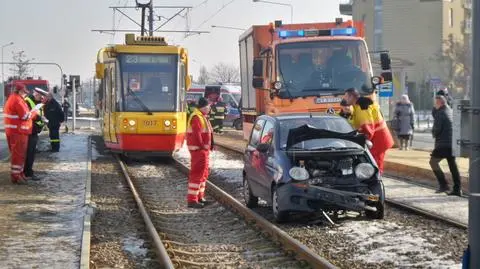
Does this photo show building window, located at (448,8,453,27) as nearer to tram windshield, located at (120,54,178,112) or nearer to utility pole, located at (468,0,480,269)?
tram windshield, located at (120,54,178,112)

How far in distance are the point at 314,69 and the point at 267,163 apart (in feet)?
17.5

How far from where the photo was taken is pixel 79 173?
18.3 meters

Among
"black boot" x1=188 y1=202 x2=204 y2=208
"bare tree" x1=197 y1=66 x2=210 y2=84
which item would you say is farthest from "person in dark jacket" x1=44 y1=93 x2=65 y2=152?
"bare tree" x1=197 y1=66 x2=210 y2=84

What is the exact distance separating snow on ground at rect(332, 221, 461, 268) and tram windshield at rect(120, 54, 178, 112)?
11.0 m

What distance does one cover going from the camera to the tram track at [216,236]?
861cm

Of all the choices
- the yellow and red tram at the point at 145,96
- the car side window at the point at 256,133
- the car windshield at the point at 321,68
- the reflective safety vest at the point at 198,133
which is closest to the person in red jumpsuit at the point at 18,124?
the reflective safety vest at the point at 198,133

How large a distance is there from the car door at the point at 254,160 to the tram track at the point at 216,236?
403 millimetres

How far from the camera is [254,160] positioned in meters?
12.3

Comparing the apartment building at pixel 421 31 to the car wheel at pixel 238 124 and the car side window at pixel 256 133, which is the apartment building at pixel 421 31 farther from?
the car side window at pixel 256 133

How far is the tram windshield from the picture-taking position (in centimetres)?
2108

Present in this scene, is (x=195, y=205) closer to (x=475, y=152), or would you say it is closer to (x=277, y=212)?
(x=277, y=212)

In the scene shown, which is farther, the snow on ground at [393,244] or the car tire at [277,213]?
the car tire at [277,213]

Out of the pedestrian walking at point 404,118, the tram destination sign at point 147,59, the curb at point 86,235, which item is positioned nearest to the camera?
the curb at point 86,235

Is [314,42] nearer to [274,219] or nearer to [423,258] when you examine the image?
[274,219]
